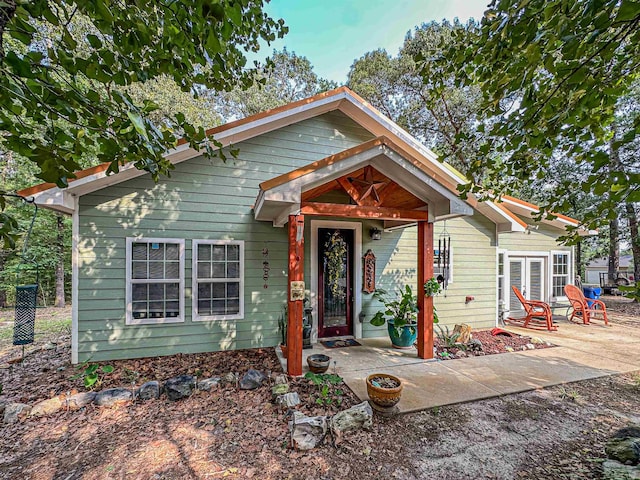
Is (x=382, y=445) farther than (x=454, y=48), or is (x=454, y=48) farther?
(x=382, y=445)

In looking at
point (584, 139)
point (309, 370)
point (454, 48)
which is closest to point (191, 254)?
point (309, 370)

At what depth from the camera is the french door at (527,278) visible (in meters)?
8.52

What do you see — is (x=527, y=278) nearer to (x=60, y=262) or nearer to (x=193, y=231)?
(x=193, y=231)

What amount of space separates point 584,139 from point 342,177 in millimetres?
2719

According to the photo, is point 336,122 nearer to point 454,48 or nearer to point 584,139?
point 454,48

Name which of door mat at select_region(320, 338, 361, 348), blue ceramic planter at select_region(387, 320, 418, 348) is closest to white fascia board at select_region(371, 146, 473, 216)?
blue ceramic planter at select_region(387, 320, 418, 348)

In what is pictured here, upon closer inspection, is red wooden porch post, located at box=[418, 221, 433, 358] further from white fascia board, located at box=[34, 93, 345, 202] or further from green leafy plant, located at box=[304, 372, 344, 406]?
white fascia board, located at box=[34, 93, 345, 202]

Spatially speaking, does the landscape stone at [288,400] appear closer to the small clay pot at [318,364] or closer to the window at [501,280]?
the small clay pot at [318,364]

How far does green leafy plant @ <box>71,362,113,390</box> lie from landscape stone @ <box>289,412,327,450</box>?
2.90m

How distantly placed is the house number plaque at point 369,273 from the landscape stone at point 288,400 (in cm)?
310

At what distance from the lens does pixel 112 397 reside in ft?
11.6

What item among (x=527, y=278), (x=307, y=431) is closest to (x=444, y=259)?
(x=527, y=278)

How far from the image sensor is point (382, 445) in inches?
111

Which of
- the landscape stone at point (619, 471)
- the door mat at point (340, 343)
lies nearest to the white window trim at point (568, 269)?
the door mat at point (340, 343)
